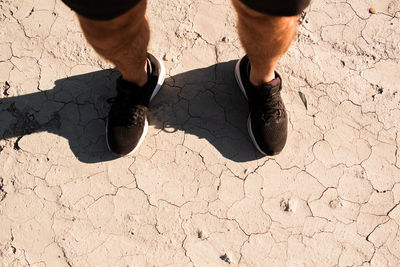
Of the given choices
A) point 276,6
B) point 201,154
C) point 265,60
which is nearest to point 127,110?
point 201,154

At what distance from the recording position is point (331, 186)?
1895 millimetres

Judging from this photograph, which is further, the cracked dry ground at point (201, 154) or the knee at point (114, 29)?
the cracked dry ground at point (201, 154)

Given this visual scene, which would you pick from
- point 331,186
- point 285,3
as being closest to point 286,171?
point 331,186

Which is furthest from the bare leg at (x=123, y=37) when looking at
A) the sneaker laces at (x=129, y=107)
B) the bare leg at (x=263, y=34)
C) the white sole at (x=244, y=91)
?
the white sole at (x=244, y=91)

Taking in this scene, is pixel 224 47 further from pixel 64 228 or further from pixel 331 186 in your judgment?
pixel 64 228

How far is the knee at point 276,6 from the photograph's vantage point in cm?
121

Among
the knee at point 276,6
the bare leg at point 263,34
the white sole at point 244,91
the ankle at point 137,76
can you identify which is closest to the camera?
the knee at point 276,6

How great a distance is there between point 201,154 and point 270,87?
0.50 m

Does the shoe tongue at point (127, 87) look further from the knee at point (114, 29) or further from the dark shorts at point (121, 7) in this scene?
the dark shorts at point (121, 7)

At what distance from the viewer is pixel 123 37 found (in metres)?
1.45

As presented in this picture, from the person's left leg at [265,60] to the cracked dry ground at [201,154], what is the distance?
13 centimetres

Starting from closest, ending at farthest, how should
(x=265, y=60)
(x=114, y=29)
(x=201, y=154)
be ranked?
(x=114, y=29) → (x=265, y=60) → (x=201, y=154)

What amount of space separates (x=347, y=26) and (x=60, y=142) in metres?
1.82

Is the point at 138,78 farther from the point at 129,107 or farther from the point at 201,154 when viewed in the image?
the point at 201,154
